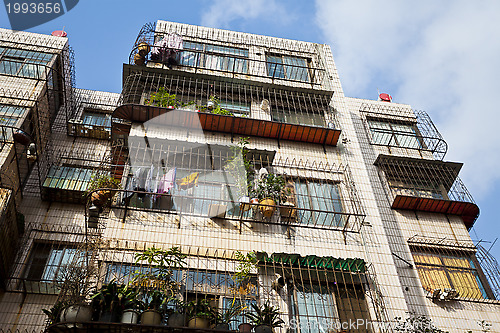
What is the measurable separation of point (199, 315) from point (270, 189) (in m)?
5.28

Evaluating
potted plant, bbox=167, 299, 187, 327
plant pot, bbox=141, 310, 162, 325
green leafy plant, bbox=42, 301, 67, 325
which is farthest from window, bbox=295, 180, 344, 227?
green leafy plant, bbox=42, 301, 67, 325

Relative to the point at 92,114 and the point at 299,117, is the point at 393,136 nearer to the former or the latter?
the point at 299,117

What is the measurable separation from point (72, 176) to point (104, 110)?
494 cm

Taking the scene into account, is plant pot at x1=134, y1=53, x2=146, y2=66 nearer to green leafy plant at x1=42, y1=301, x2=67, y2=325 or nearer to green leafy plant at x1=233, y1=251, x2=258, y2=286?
green leafy plant at x1=233, y1=251, x2=258, y2=286

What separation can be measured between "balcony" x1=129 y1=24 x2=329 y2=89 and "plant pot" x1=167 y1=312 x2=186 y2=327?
11113 mm

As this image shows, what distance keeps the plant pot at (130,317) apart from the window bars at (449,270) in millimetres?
9332

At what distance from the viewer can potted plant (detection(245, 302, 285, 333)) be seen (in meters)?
8.95

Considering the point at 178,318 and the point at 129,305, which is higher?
the point at 129,305

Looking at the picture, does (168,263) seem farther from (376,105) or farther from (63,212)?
(376,105)

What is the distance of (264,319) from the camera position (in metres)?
9.20

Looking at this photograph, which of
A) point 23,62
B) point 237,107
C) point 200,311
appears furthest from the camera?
point 237,107

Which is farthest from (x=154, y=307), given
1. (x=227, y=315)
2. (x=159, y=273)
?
(x=227, y=315)

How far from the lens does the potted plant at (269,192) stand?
40.9 feet

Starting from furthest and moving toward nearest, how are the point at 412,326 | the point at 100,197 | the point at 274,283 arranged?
the point at 100,197
the point at 274,283
the point at 412,326
